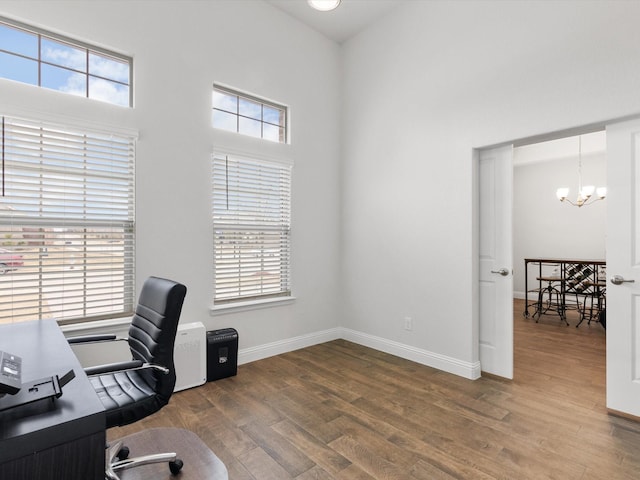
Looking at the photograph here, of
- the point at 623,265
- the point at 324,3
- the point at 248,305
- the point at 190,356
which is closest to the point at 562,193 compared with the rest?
the point at 623,265

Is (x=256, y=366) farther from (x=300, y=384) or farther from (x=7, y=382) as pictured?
(x=7, y=382)

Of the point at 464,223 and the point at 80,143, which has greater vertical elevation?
the point at 80,143

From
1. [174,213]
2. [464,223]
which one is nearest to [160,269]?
[174,213]

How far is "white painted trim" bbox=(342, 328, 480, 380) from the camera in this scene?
326 cm

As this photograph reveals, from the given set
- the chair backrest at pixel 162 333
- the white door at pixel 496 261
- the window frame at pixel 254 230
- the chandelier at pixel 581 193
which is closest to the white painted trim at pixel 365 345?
the white door at pixel 496 261

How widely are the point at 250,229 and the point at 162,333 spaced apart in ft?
6.61

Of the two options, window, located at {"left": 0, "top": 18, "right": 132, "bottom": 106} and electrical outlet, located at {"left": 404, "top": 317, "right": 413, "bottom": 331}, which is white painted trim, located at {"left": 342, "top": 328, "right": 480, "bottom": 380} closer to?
electrical outlet, located at {"left": 404, "top": 317, "right": 413, "bottom": 331}

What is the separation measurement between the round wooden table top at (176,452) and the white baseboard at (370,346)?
4.23ft

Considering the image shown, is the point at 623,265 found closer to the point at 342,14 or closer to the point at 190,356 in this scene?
the point at 190,356

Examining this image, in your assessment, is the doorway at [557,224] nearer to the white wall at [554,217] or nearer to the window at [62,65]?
the white wall at [554,217]

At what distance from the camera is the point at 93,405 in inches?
38.9

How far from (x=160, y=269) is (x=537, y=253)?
24.1ft

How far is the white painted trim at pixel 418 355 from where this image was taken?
326 cm

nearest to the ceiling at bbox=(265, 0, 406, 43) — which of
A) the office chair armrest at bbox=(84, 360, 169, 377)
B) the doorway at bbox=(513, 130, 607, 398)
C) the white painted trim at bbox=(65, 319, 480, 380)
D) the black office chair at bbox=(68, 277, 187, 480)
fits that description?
the doorway at bbox=(513, 130, 607, 398)
